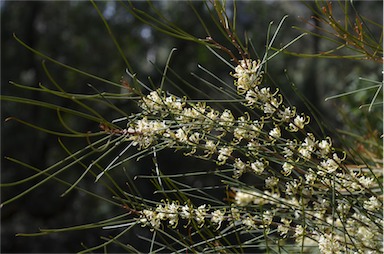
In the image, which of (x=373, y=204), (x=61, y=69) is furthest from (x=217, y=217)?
(x=61, y=69)

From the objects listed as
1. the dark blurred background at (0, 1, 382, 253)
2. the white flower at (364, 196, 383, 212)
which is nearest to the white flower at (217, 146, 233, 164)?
the white flower at (364, 196, 383, 212)

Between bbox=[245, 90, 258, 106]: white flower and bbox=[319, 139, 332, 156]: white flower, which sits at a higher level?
bbox=[245, 90, 258, 106]: white flower

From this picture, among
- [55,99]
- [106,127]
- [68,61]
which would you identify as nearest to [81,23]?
[68,61]

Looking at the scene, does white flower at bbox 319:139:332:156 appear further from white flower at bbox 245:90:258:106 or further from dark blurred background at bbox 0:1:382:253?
dark blurred background at bbox 0:1:382:253

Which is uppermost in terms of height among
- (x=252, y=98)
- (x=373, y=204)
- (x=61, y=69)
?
(x=252, y=98)

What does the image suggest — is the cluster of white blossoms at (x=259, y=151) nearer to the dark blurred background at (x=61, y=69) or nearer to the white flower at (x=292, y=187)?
the white flower at (x=292, y=187)

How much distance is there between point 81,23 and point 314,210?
2817 mm

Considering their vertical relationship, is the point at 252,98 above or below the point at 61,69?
above

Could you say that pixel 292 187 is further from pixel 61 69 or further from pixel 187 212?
pixel 61 69

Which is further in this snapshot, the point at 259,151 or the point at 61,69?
the point at 61,69

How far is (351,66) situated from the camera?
16.8 ft

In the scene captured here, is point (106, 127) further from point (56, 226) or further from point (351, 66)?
point (351, 66)

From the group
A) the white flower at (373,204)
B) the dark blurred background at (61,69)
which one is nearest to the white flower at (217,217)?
the white flower at (373,204)

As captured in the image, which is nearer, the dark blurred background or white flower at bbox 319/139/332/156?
white flower at bbox 319/139/332/156
